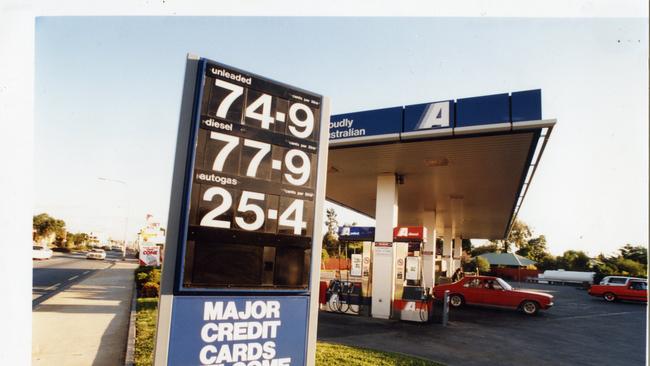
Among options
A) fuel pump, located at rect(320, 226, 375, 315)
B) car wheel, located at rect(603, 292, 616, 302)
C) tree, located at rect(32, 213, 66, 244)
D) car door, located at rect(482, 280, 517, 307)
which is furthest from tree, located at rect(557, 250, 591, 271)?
tree, located at rect(32, 213, 66, 244)

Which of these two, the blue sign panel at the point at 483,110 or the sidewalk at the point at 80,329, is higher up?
the blue sign panel at the point at 483,110

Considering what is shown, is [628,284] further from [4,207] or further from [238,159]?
[4,207]

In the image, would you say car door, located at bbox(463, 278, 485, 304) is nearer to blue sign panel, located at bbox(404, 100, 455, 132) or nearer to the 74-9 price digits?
blue sign panel, located at bbox(404, 100, 455, 132)

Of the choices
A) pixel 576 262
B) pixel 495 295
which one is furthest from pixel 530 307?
pixel 576 262

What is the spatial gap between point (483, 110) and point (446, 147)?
6.45ft

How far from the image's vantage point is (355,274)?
15.2 metres

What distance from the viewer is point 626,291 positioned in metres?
24.7

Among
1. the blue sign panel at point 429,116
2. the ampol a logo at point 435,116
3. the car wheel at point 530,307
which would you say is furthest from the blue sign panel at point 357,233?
the car wheel at point 530,307

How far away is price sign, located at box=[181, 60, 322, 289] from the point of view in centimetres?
404

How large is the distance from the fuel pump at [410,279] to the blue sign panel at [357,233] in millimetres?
984

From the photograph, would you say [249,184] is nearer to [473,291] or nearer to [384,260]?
[384,260]

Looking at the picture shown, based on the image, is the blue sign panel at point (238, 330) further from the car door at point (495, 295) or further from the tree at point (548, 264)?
the tree at point (548, 264)

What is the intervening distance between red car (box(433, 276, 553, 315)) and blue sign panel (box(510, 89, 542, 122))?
33.2 feet

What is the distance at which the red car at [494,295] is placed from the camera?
17.0 meters
